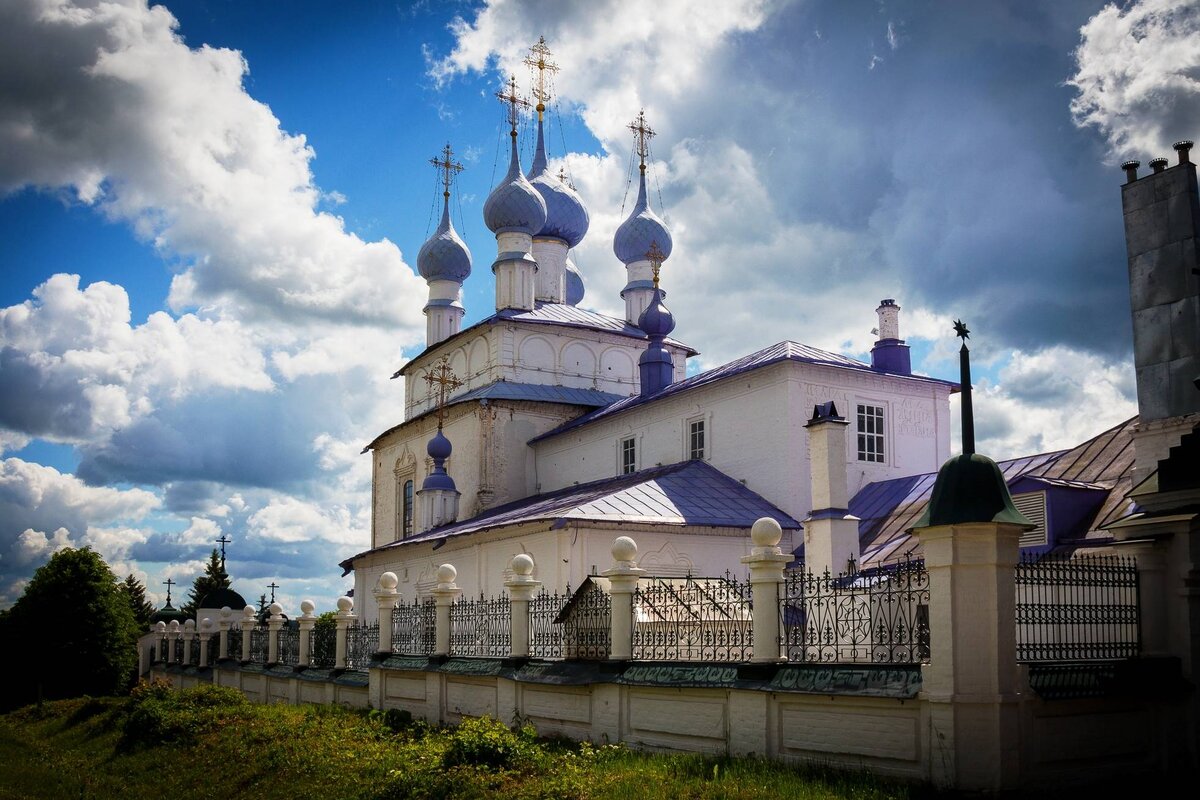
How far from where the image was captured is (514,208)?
34031 mm

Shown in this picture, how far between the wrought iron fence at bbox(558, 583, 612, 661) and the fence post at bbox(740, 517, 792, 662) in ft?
8.02

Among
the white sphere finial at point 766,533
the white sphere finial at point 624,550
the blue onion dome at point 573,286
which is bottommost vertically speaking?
the white sphere finial at point 624,550

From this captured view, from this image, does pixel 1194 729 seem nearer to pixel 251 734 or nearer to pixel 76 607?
pixel 251 734

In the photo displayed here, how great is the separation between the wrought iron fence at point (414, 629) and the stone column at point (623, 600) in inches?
197

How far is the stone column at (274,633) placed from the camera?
75.2 feet

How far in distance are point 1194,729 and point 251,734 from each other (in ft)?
38.5

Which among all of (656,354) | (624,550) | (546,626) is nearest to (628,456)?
(656,354)

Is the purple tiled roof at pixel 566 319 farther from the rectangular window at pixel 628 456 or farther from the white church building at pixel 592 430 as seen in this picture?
the rectangular window at pixel 628 456

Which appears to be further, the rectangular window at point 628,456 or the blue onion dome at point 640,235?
the blue onion dome at point 640,235

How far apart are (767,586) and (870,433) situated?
44.2 ft

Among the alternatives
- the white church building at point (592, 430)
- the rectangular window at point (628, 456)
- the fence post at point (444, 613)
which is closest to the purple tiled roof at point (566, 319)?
the white church building at point (592, 430)

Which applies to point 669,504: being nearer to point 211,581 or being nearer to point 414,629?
point 414,629

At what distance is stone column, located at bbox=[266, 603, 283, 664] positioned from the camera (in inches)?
902

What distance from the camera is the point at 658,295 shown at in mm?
29094
